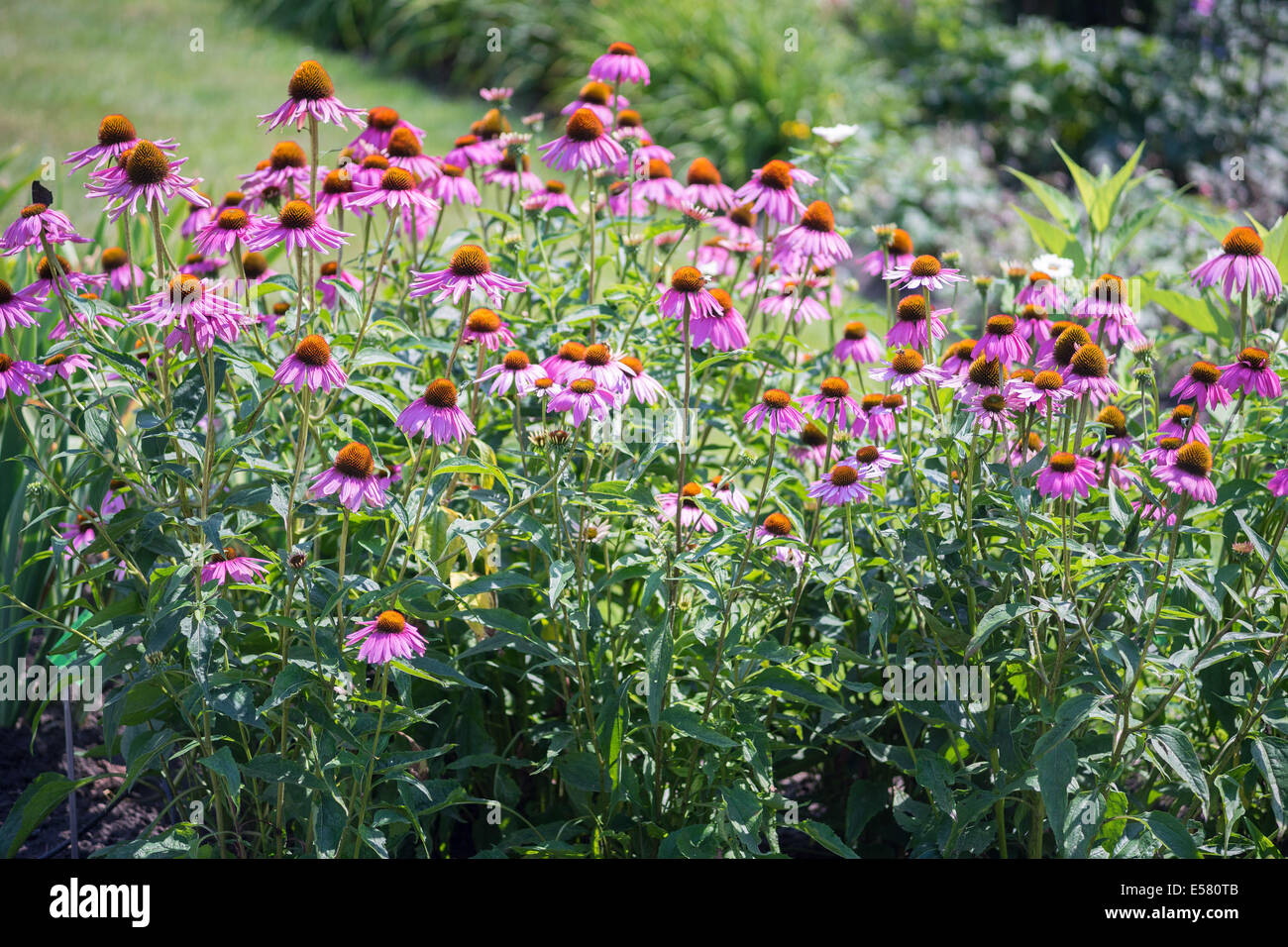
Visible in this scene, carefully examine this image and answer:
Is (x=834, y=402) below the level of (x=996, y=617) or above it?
above

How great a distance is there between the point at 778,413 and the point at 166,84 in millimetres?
7856

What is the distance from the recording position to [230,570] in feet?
6.34

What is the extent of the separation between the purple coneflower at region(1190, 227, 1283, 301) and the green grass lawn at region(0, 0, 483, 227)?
5.35 metres

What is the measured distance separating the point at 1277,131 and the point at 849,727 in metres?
6.22

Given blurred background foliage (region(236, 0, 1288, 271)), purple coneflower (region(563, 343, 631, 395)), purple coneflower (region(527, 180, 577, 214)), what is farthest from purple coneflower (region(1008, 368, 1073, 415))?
blurred background foliage (region(236, 0, 1288, 271))

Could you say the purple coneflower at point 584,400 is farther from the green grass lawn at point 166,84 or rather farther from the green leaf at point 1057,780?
the green grass lawn at point 166,84

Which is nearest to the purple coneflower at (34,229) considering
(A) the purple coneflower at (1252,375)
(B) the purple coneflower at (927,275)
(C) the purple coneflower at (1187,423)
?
(B) the purple coneflower at (927,275)

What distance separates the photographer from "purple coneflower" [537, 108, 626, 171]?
238 centimetres

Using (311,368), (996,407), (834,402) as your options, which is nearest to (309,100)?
(311,368)

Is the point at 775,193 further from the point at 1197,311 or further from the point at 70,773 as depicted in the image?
the point at 70,773

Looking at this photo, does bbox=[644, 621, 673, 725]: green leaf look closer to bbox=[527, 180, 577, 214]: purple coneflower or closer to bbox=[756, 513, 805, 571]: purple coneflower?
bbox=[756, 513, 805, 571]: purple coneflower

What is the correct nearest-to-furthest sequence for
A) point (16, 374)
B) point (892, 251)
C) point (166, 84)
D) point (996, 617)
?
1. point (996, 617)
2. point (16, 374)
3. point (892, 251)
4. point (166, 84)

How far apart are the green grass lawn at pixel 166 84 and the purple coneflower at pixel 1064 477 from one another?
17.6 feet
